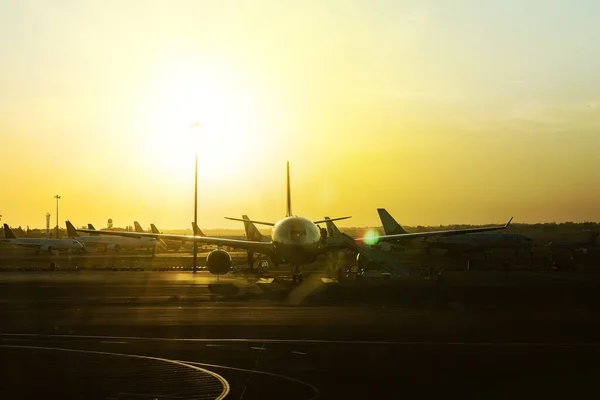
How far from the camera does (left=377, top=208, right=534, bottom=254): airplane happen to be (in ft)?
293

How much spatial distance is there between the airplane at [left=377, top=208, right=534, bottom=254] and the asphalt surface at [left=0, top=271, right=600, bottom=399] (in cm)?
5174

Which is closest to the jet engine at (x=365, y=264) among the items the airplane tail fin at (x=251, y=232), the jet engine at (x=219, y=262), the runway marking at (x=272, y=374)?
the jet engine at (x=219, y=262)

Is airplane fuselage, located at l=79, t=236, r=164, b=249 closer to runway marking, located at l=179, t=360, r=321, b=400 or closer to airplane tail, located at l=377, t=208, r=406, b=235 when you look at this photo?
airplane tail, located at l=377, t=208, r=406, b=235

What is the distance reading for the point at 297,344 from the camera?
65.0 ft

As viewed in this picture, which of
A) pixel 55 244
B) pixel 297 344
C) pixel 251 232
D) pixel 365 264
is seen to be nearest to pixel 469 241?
pixel 251 232

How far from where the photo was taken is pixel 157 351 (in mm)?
18531

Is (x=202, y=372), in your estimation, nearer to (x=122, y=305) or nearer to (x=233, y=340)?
(x=233, y=340)

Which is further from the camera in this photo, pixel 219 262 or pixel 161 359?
pixel 219 262

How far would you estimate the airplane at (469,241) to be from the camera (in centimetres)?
8938

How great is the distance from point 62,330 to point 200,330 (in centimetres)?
464

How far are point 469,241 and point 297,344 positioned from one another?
75.4 meters

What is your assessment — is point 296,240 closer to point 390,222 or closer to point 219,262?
point 219,262

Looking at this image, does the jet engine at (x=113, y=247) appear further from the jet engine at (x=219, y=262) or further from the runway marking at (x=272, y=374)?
the runway marking at (x=272, y=374)

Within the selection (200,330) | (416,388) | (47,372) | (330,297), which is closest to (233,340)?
(200,330)
